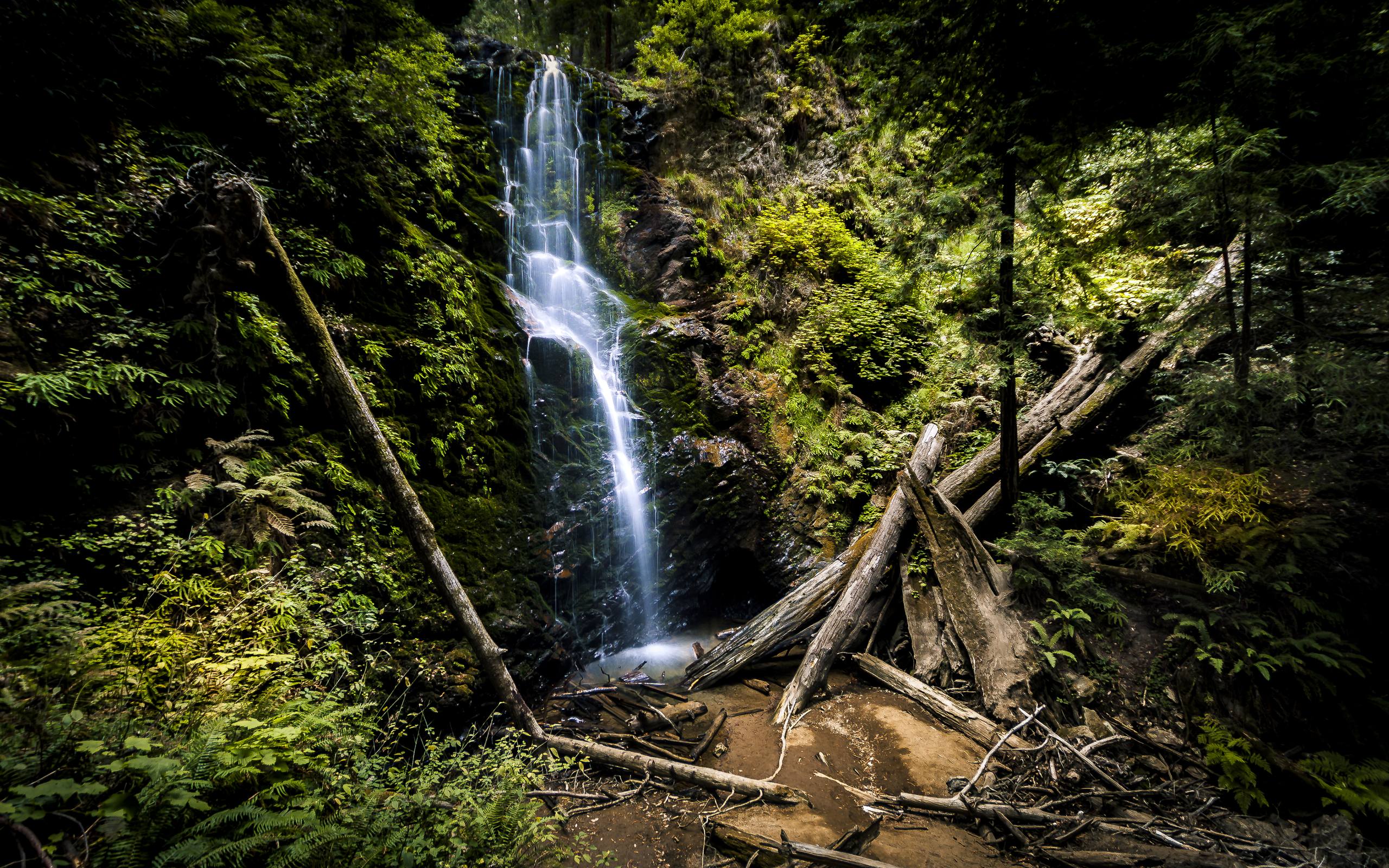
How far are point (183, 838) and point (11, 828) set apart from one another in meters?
0.47

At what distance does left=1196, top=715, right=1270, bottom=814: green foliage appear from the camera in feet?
11.6

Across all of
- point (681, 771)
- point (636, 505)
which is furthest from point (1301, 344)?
point (636, 505)

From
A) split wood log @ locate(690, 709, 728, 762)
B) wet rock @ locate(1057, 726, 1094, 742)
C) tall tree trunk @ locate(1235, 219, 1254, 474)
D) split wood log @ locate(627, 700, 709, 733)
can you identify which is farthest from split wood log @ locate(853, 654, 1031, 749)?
tall tree trunk @ locate(1235, 219, 1254, 474)

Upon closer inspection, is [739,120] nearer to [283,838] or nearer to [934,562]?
[934,562]

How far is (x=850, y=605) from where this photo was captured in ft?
20.9

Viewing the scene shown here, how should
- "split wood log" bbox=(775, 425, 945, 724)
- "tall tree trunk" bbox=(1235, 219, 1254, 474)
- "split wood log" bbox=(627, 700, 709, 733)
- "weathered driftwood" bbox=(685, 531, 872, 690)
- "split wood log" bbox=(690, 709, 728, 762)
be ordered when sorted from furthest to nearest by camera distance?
"weathered driftwood" bbox=(685, 531, 872, 690) < "split wood log" bbox=(775, 425, 945, 724) < "split wood log" bbox=(627, 700, 709, 733) < "split wood log" bbox=(690, 709, 728, 762) < "tall tree trunk" bbox=(1235, 219, 1254, 474)

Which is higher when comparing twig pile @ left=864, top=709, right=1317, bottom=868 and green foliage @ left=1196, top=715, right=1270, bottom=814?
green foliage @ left=1196, top=715, right=1270, bottom=814

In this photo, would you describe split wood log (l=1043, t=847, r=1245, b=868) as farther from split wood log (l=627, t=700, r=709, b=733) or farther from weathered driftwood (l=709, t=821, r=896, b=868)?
split wood log (l=627, t=700, r=709, b=733)

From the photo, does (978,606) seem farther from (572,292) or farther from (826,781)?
(572,292)

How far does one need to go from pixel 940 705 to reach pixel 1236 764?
223cm

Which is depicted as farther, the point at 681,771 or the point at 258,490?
the point at 681,771

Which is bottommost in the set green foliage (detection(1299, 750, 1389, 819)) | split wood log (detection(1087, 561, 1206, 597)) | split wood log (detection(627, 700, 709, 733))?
split wood log (detection(627, 700, 709, 733))

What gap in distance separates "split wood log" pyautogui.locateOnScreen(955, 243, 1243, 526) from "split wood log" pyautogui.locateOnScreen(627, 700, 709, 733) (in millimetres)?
4837

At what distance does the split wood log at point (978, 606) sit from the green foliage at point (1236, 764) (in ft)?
4.24
